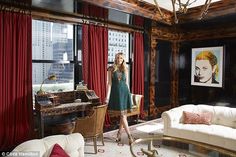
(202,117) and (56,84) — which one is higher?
(56,84)

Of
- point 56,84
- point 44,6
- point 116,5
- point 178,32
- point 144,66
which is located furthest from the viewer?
point 178,32

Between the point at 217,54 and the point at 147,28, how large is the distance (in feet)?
6.78

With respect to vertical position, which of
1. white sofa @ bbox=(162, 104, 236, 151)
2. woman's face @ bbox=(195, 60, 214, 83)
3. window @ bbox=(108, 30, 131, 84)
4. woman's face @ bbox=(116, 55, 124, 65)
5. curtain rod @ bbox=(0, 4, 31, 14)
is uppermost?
curtain rod @ bbox=(0, 4, 31, 14)

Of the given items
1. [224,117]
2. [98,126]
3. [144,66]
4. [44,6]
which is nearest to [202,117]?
[224,117]

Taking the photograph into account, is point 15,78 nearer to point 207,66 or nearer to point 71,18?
point 71,18

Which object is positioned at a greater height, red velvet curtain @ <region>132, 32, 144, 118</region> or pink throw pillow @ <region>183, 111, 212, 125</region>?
red velvet curtain @ <region>132, 32, 144, 118</region>

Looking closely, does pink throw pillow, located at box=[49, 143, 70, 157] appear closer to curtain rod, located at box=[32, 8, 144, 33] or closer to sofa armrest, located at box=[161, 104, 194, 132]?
sofa armrest, located at box=[161, 104, 194, 132]

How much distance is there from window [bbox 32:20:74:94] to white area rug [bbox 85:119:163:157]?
4.30 feet

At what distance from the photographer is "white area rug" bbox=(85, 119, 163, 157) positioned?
3.63m

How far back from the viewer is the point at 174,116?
3.99 meters

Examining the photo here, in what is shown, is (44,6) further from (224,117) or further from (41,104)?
(224,117)

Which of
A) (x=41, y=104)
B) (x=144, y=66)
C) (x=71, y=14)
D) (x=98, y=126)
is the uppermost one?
(x=71, y=14)

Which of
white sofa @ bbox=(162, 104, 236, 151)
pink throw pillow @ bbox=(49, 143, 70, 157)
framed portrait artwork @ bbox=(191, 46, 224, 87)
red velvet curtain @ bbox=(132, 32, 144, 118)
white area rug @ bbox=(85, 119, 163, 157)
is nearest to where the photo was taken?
pink throw pillow @ bbox=(49, 143, 70, 157)

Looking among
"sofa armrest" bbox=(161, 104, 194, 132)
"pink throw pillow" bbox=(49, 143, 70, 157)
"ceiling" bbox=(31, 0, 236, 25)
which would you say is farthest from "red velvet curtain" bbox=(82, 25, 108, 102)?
"pink throw pillow" bbox=(49, 143, 70, 157)
